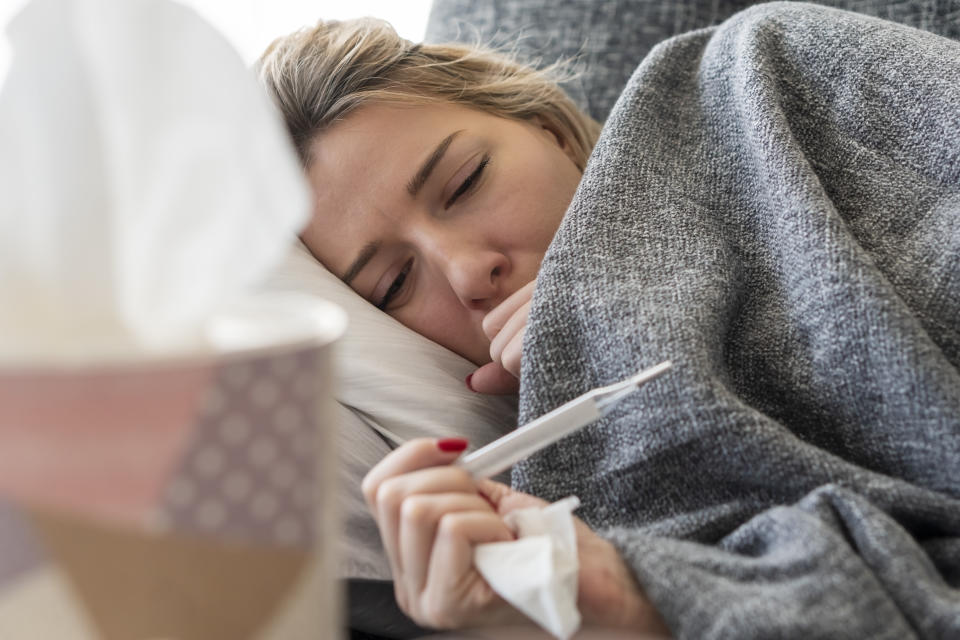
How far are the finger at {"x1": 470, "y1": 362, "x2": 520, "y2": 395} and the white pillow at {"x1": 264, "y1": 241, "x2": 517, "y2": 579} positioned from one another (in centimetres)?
1

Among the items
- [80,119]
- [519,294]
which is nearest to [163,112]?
[80,119]

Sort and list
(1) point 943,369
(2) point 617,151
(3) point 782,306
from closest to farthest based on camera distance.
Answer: (1) point 943,369, (3) point 782,306, (2) point 617,151

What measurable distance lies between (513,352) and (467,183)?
0.22 meters

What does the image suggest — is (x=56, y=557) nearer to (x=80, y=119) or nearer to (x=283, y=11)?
(x=80, y=119)

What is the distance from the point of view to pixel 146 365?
28 cm

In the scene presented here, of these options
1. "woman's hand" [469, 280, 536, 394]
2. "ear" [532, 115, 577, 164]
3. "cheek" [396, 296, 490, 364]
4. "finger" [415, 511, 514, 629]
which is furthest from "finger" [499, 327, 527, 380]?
"ear" [532, 115, 577, 164]

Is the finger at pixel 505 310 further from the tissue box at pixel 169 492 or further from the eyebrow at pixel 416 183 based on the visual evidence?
the tissue box at pixel 169 492

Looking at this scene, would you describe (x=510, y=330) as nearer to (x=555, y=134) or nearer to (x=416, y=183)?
(x=416, y=183)

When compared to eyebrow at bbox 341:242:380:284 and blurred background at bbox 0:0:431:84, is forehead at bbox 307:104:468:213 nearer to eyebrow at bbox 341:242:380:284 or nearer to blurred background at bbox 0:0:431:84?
eyebrow at bbox 341:242:380:284

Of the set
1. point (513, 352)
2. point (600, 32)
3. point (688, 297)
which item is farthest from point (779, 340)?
point (600, 32)

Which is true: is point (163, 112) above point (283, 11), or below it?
above

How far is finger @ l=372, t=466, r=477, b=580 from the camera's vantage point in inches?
19.3

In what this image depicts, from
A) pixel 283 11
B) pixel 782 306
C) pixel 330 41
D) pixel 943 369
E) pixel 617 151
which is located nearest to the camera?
pixel 943 369

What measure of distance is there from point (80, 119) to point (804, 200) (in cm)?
52
